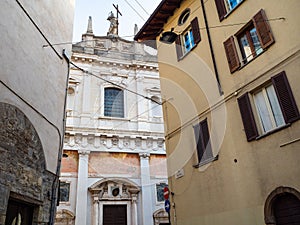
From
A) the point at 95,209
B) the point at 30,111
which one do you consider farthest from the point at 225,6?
the point at 95,209

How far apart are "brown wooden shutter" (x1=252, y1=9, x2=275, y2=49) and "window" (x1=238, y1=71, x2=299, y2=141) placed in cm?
82

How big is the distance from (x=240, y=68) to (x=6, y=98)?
196 inches

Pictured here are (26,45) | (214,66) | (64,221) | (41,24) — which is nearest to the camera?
(26,45)

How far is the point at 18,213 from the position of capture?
5.26m

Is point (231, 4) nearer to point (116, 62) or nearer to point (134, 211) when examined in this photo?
point (134, 211)

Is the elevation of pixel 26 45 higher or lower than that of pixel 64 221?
higher

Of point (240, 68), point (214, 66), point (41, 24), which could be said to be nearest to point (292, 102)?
point (240, 68)

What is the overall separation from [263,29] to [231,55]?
1020mm

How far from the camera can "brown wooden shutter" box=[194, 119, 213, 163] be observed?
743 cm

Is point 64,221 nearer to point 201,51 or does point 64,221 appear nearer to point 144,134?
point 144,134

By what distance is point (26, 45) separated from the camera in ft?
19.5

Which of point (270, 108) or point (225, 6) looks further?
point (225, 6)

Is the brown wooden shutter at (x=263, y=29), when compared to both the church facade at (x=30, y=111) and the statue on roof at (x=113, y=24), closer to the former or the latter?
the church facade at (x=30, y=111)

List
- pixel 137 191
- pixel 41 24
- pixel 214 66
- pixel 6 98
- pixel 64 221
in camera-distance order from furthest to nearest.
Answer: pixel 137 191 < pixel 64 221 < pixel 214 66 < pixel 41 24 < pixel 6 98
